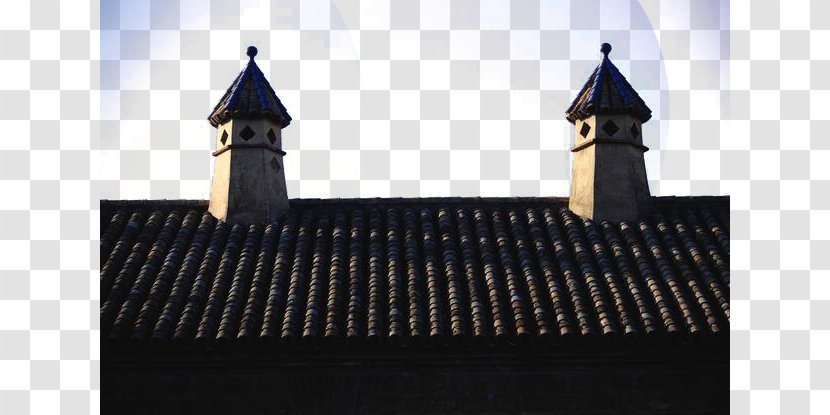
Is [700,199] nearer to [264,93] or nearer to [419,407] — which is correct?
[419,407]

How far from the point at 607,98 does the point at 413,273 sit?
550 cm

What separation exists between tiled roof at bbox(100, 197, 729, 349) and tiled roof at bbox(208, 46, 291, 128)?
66.5 inches

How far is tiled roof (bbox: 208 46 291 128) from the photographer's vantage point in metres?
17.7

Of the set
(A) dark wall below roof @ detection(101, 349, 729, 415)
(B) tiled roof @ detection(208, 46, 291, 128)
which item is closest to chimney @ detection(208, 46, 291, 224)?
(B) tiled roof @ detection(208, 46, 291, 128)

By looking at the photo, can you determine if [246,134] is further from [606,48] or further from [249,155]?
[606,48]

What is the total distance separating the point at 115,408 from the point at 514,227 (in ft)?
23.0

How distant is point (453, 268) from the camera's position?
14.9m

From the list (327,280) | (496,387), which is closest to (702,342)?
(496,387)

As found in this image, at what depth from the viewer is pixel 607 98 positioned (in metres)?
17.7

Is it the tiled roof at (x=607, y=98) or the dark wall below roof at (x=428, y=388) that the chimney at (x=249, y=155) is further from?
the tiled roof at (x=607, y=98)

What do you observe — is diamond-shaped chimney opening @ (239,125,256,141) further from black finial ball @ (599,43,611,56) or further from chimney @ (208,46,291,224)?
black finial ball @ (599,43,611,56)

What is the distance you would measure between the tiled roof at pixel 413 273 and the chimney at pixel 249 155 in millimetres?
360

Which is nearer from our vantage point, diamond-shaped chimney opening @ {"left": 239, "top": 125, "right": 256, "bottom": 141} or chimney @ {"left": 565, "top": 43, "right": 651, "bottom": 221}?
chimney @ {"left": 565, "top": 43, "right": 651, "bottom": 221}

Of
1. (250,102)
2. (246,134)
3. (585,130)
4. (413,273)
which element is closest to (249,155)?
(246,134)
